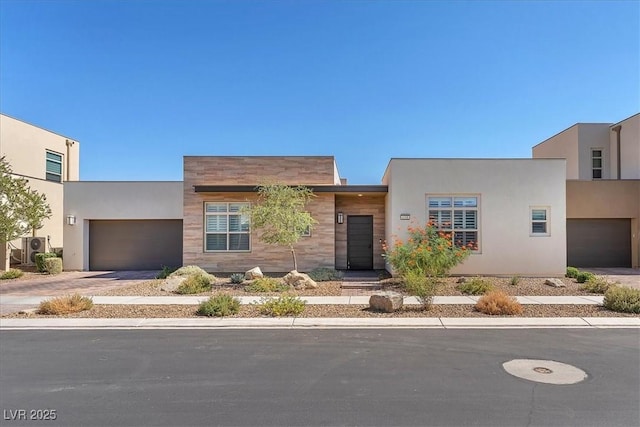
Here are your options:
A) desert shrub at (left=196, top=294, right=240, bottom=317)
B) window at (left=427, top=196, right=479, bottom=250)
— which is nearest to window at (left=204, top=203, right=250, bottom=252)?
desert shrub at (left=196, top=294, right=240, bottom=317)

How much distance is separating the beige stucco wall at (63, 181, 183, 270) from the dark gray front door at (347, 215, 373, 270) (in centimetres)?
828

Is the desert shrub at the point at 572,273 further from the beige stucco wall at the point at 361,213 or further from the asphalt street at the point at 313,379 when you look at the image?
the asphalt street at the point at 313,379

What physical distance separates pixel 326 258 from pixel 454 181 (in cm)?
589

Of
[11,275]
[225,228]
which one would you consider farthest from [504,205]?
[11,275]

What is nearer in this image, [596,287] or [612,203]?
[596,287]

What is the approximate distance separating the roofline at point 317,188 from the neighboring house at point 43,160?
856 cm

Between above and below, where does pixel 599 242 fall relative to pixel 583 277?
above

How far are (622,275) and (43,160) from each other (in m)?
28.2

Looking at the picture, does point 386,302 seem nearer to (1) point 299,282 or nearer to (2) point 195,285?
(1) point 299,282

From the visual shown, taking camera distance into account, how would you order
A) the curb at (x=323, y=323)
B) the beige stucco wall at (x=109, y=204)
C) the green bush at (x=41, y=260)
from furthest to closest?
1. the beige stucco wall at (x=109, y=204)
2. the green bush at (x=41, y=260)
3. the curb at (x=323, y=323)

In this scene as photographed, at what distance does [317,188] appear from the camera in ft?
53.3

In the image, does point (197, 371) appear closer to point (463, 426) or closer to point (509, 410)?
point (463, 426)

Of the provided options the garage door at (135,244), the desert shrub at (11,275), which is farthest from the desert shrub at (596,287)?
the desert shrub at (11,275)

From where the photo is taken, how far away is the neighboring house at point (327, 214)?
15.3 m
